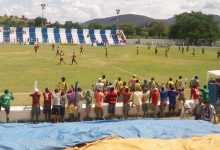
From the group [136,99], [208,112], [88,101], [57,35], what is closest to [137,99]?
[136,99]

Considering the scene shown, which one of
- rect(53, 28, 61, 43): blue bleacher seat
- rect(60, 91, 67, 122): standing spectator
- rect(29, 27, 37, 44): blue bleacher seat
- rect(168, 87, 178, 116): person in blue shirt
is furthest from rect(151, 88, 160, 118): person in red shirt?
rect(53, 28, 61, 43): blue bleacher seat

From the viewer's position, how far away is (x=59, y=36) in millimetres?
87562

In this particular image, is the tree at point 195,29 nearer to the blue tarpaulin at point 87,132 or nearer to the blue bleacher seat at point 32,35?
the blue bleacher seat at point 32,35

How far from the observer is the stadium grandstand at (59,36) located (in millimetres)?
82312

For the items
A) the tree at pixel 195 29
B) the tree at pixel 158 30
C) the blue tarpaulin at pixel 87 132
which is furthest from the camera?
the tree at pixel 158 30

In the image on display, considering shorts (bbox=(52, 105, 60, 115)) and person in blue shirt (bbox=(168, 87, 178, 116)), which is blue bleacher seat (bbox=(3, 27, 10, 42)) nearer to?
person in blue shirt (bbox=(168, 87, 178, 116))

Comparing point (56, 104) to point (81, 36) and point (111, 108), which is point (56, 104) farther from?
point (81, 36)

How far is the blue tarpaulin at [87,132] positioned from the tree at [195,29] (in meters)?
95.0

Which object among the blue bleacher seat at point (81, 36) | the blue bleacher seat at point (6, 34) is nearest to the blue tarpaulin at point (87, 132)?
the blue bleacher seat at point (6, 34)

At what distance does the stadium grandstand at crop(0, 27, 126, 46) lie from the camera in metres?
82.3

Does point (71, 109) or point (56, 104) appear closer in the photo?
point (56, 104)

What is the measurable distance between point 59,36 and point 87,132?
78138 mm

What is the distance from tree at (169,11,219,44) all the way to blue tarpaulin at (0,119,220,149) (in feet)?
312

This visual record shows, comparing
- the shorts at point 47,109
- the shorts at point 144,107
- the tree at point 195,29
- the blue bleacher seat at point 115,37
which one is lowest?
the shorts at point 144,107
